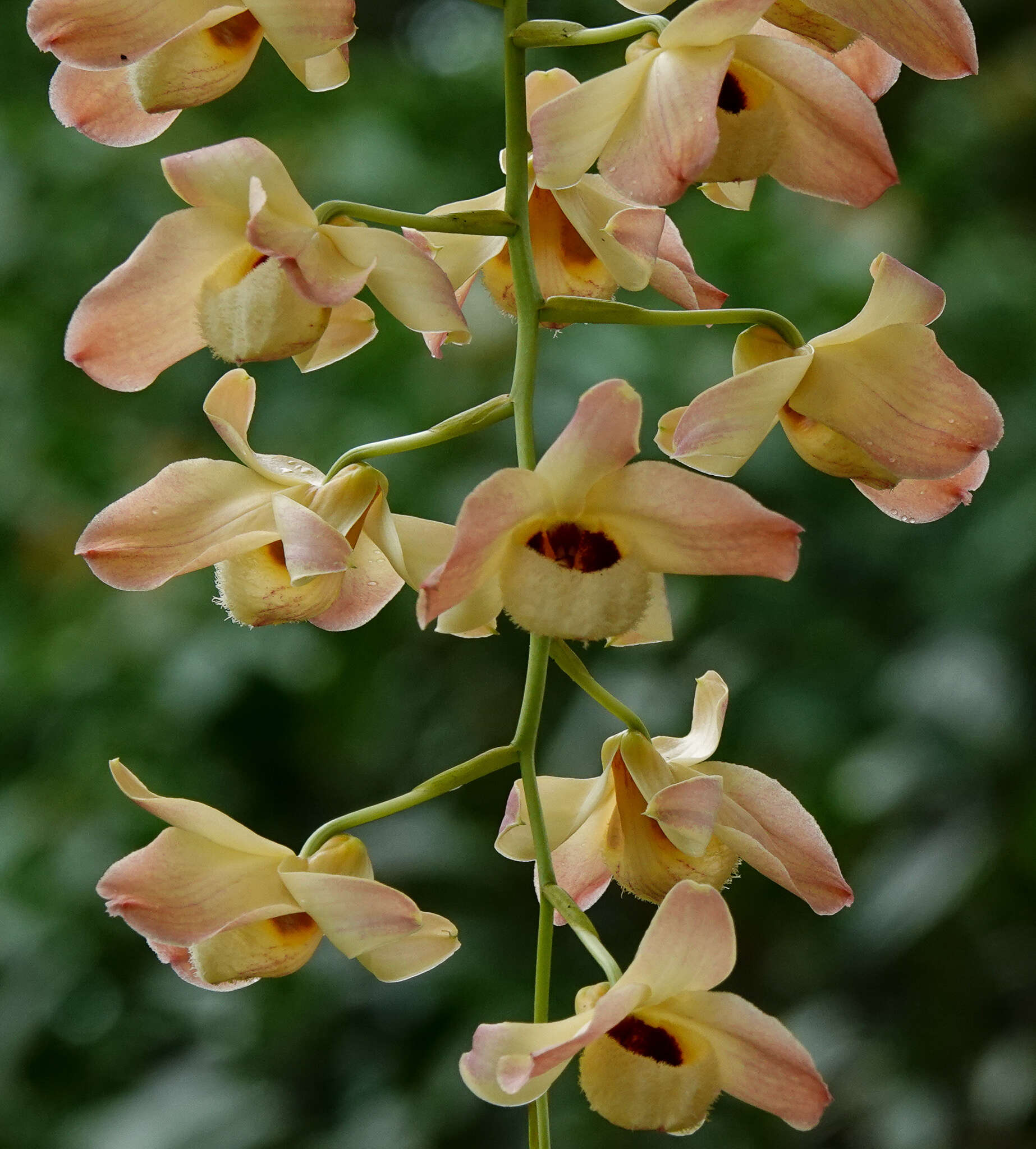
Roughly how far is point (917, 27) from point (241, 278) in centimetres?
28

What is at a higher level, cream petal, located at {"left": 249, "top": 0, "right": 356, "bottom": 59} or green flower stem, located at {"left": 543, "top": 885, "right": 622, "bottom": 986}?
cream petal, located at {"left": 249, "top": 0, "right": 356, "bottom": 59}

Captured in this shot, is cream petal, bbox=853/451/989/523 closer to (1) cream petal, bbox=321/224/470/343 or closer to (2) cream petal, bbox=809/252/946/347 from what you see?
(2) cream petal, bbox=809/252/946/347

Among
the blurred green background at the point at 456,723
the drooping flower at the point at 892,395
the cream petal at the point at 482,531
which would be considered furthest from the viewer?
the blurred green background at the point at 456,723

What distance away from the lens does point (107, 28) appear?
567mm

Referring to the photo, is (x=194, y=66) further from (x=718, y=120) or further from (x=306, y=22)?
(x=718, y=120)

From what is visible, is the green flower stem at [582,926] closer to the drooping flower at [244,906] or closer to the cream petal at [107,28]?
the drooping flower at [244,906]

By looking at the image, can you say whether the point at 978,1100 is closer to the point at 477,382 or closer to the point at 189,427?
the point at 477,382

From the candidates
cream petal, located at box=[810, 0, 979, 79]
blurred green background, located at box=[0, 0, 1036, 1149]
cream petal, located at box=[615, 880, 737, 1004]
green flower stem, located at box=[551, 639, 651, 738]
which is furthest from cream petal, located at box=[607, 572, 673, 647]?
blurred green background, located at box=[0, 0, 1036, 1149]

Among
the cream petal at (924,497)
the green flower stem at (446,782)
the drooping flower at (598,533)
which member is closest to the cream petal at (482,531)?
the drooping flower at (598,533)

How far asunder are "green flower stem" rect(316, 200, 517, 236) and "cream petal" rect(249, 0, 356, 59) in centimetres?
6

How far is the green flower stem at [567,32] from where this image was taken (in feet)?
1.90

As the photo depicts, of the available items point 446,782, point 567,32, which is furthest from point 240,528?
point 567,32

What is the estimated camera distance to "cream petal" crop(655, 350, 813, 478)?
551 mm

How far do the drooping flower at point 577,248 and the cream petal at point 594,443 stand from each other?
0.53 ft
